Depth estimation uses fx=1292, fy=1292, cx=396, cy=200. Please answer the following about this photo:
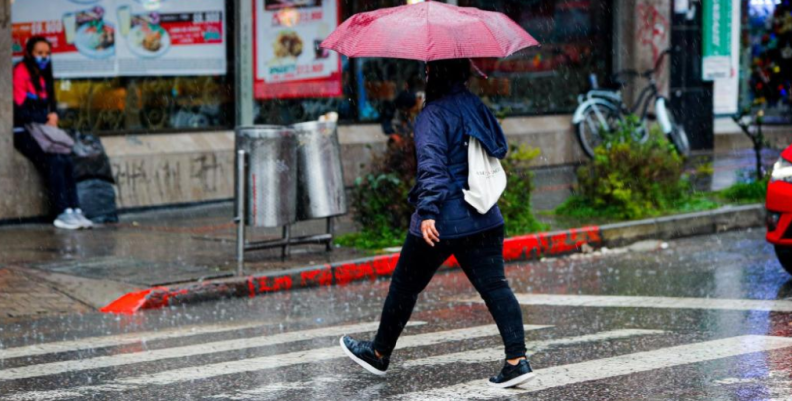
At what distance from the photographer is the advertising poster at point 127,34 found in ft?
44.8

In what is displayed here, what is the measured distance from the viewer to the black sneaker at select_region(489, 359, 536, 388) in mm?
6117

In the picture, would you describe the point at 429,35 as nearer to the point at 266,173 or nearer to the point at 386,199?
the point at 266,173

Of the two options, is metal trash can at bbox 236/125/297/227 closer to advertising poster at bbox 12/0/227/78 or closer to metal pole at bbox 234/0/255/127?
advertising poster at bbox 12/0/227/78

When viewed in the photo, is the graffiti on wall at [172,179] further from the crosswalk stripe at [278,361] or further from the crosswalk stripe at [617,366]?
the crosswalk stripe at [617,366]

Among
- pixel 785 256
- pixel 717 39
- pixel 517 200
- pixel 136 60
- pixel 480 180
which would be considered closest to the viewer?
pixel 480 180

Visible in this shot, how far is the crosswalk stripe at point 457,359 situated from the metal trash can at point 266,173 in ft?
12.2

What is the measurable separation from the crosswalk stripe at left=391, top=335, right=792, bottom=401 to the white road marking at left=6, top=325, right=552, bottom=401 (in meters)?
1.09

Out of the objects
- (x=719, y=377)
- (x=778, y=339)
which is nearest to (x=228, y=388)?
(x=719, y=377)

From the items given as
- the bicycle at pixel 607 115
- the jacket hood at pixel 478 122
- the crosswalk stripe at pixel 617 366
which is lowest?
the crosswalk stripe at pixel 617 366

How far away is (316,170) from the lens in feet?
36.3

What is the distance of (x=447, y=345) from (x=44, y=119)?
6.80 meters

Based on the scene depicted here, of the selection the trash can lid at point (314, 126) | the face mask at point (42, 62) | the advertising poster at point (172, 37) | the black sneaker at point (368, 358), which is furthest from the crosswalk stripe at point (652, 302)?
the advertising poster at point (172, 37)

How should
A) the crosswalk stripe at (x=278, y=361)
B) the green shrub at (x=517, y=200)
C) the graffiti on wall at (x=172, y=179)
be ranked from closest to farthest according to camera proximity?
the crosswalk stripe at (x=278, y=361), the green shrub at (x=517, y=200), the graffiti on wall at (x=172, y=179)

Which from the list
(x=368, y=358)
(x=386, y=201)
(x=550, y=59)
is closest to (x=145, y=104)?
(x=386, y=201)
